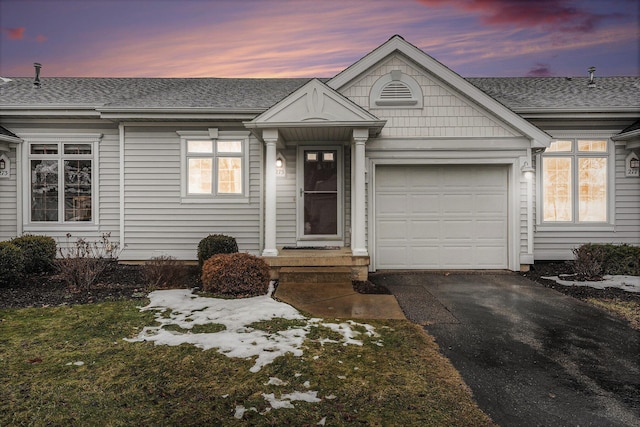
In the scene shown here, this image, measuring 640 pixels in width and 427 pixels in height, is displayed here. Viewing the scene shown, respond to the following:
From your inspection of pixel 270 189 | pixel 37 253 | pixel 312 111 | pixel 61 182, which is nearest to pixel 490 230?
pixel 312 111

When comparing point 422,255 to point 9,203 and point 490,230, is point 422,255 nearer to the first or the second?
point 490,230

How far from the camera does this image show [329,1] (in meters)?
10.3

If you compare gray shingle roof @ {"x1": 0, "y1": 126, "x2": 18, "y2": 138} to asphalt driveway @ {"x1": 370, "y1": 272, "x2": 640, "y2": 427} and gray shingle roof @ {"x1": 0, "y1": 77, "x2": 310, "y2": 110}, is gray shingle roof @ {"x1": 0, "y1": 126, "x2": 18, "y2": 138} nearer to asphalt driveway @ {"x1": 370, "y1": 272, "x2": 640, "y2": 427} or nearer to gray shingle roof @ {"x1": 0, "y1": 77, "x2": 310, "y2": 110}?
gray shingle roof @ {"x1": 0, "y1": 77, "x2": 310, "y2": 110}

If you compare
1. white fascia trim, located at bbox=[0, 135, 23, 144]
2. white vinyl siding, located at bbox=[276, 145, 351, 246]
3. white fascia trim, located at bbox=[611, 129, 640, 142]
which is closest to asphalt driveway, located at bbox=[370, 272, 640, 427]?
white vinyl siding, located at bbox=[276, 145, 351, 246]

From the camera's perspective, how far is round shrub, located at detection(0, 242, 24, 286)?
6551mm

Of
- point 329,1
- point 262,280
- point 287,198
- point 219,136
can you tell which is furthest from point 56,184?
point 329,1

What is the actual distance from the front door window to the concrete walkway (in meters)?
2.33

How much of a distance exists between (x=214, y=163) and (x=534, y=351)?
7844mm

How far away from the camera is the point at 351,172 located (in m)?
8.65

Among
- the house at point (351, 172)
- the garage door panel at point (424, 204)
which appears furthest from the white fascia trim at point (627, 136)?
the garage door panel at point (424, 204)

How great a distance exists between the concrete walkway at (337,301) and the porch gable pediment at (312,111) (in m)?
3.29

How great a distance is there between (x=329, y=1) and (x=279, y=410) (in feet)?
34.9

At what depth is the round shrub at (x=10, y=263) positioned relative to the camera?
6551 millimetres

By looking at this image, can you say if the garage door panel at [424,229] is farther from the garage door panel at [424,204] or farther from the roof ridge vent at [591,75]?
the roof ridge vent at [591,75]
